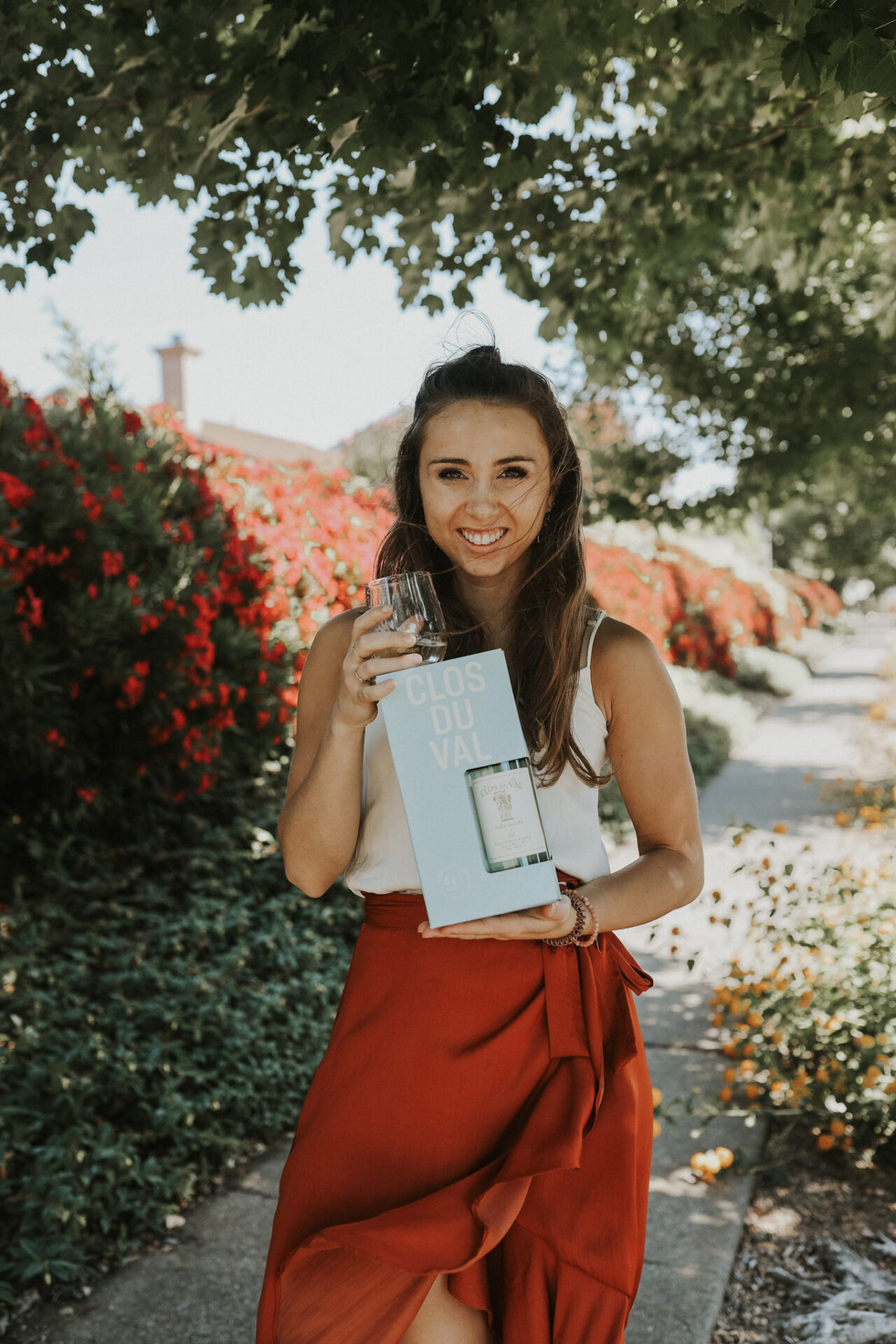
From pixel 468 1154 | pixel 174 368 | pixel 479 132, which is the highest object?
pixel 174 368

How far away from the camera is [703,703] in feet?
41.0

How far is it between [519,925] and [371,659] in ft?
1.51

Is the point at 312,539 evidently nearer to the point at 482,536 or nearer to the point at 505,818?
the point at 482,536

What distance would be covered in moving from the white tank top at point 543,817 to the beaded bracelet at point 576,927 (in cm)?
8

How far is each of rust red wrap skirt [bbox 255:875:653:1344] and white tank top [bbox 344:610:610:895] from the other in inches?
2.3

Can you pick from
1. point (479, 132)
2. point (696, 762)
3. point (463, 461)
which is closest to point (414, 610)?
point (463, 461)

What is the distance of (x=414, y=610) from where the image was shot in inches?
65.2

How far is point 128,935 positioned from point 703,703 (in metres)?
9.09

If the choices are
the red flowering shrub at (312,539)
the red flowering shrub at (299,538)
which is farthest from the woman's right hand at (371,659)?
the red flowering shrub at (299,538)

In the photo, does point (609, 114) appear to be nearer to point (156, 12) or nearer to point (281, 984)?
point (156, 12)

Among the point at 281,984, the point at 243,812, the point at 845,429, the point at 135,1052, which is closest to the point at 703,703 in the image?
the point at 845,429

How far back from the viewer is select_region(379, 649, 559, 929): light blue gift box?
1.58 metres

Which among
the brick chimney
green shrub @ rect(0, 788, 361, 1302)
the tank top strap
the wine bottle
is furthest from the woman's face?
the brick chimney

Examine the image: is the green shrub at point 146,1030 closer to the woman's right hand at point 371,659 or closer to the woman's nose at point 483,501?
the woman's right hand at point 371,659
